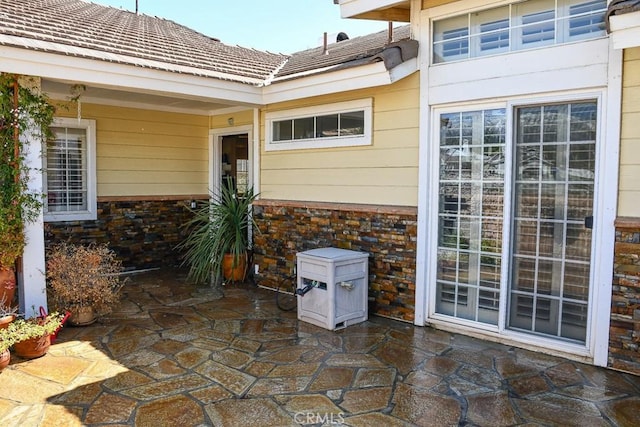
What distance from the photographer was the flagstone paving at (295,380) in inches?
123

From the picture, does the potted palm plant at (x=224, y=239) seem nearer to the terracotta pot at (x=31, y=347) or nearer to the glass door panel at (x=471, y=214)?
the terracotta pot at (x=31, y=347)

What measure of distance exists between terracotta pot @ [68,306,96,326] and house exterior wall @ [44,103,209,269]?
2.28 m

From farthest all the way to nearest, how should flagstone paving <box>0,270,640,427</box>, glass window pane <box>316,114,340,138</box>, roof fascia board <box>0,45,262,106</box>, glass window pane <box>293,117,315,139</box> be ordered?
glass window pane <box>293,117,315,139</box> → glass window pane <box>316,114,340,138</box> → roof fascia board <box>0,45,262,106</box> → flagstone paving <box>0,270,640,427</box>

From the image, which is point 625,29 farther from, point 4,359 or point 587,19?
point 4,359

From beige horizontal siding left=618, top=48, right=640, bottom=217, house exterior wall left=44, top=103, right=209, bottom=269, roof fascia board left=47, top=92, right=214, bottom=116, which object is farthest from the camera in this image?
house exterior wall left=44, top=103, right=209, bottom=269

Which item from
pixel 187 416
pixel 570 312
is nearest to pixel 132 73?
pixel 187 416

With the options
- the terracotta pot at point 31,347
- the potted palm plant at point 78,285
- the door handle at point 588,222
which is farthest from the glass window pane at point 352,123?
the terracotta pot at point 31,347

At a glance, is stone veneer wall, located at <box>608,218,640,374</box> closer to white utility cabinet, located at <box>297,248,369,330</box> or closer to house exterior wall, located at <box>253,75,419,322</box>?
house exterior wall, located at <box>253,75,419,322</box>

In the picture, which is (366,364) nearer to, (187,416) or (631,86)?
(187,416)

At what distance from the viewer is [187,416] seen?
10.2ft

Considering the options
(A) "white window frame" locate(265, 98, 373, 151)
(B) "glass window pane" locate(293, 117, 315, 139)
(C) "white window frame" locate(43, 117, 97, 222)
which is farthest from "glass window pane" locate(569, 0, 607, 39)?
(C) "white window frame" locate(43, 117, 97, 222)

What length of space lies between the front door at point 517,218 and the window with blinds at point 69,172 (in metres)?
5.16

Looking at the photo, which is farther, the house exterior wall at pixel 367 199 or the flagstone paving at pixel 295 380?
the house exterior wall at pixel 367 199

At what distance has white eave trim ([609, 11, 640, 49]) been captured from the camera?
3215mm
